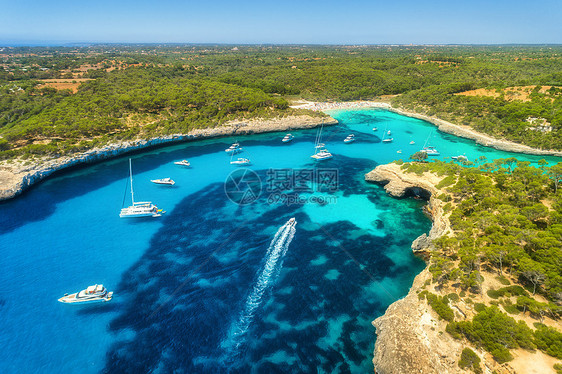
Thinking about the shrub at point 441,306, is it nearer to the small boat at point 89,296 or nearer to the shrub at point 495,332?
the shrub at point 495,332

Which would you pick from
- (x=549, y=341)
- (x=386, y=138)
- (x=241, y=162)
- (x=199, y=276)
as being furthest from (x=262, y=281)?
(x=386, y=138)

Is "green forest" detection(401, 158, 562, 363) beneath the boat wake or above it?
above

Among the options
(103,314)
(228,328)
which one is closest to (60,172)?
(103,314)

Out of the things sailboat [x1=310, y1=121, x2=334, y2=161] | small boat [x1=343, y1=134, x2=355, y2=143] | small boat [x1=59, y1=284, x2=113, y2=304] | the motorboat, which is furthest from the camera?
small boat [x1=343, y1=134, x2=355, y2=143]

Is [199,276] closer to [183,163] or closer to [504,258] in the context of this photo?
[504,258]

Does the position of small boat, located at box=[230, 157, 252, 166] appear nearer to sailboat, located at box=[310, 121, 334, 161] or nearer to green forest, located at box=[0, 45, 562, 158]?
sailboat, located at box=[310, 121, 334, 161]

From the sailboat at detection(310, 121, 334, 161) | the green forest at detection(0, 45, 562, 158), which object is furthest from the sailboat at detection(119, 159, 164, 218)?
the sailboat at detection(310, 121, 334, 161)

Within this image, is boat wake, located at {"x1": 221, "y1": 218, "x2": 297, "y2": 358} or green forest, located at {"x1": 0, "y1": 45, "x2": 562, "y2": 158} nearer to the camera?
boat wake, located at {"x1": 221, "y1": 218, "x2": 297, "y2": 358}
